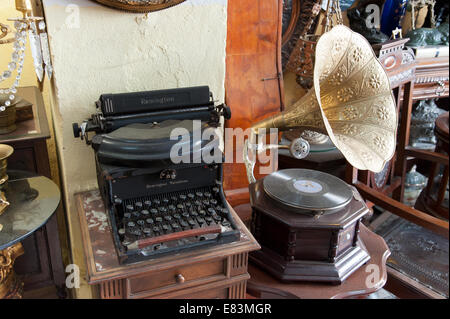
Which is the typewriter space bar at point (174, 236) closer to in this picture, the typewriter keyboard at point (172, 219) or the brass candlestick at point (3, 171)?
the typewriter keyboard at point (172, 219)

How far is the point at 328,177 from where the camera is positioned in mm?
1771

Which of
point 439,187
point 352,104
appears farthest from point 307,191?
point 439,187

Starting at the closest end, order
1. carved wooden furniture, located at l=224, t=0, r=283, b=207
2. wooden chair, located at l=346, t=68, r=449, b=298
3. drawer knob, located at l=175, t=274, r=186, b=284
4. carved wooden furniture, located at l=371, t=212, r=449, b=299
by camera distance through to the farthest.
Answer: drawer knob, located at l=175, t=274, r=186, b=284 → wooden chair, located at l=346, t=68, r=449, b=298 → carved wooden furniture, located at l=224, t=0, r=283, b=207 → carved wooden furniture, located at l=371, t=212, r=449, b=299

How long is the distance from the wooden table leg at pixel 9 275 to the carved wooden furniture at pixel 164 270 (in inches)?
18.3

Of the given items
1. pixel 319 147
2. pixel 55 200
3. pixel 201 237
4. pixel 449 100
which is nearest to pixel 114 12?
pixel 55 200

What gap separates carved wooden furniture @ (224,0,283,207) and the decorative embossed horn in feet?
1.00

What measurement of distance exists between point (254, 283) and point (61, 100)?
40.6 inches

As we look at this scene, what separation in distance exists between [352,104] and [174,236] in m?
1.00

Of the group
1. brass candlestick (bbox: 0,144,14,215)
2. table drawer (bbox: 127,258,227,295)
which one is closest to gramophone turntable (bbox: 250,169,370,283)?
table drawer (bbox: 127,258,227,295)

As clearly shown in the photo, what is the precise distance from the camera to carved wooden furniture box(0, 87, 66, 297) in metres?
1.78

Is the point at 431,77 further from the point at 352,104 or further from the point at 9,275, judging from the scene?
the point at 9,275

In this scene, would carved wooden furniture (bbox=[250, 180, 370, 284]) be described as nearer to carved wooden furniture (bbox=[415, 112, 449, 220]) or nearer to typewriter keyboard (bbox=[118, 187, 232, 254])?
typewriter keyboard (bbox=[118, 187, 232, 254])

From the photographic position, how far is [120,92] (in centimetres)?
165

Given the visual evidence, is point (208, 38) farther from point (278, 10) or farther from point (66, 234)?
point (66, 234)
